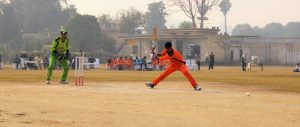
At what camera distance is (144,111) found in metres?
11.4

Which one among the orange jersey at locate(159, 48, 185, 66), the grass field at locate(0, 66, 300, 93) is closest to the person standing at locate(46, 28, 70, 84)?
the orange jersey at locate(159, 48, 185, 66)

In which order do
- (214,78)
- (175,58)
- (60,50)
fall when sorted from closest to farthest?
(175,58) < (60,50) < (214,78)

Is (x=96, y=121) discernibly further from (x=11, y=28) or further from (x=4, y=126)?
(x=11, y=28)

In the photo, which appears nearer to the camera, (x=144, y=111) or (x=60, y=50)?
(x=144, y=111)

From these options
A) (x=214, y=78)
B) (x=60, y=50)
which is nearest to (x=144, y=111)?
(x=60, y=50)

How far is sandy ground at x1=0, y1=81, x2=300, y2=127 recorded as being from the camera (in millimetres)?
9711

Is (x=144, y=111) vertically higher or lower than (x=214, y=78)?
lower

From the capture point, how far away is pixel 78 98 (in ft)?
46.3

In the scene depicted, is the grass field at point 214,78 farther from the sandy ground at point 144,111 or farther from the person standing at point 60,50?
the sandy ground at point 144,111

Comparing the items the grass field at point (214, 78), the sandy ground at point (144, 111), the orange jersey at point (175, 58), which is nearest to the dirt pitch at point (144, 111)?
the sandy ground at point (144, 111)

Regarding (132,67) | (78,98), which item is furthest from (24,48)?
(78,98)

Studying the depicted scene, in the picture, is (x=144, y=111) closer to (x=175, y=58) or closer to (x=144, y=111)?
(x=144, y=111)

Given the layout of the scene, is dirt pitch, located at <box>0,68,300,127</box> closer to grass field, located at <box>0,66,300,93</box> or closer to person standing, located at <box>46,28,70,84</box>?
person standing, located at <box>46,28,70,84</box>

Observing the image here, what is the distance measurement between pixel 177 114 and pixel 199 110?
3.05 ft
